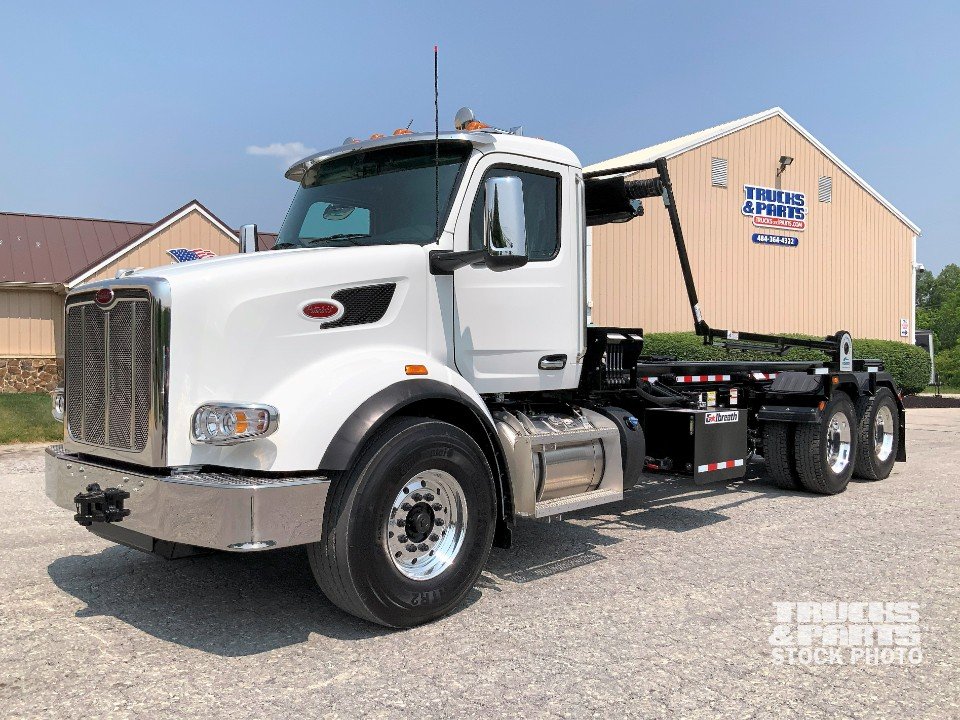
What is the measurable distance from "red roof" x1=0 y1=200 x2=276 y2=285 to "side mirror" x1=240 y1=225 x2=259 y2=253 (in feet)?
66.5

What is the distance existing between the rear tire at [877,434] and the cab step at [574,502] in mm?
4488

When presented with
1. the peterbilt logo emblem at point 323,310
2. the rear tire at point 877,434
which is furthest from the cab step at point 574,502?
the rear tire at point 877,434

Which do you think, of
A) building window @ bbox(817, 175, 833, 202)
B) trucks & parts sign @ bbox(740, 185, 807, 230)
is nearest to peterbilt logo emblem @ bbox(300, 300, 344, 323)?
trucks & parts sign @ bbox(740, 185, 807, 230)

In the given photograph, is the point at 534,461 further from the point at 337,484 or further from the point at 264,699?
the point at 264,699

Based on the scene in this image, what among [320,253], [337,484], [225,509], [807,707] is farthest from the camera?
[320,253]

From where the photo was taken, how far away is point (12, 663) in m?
3.92

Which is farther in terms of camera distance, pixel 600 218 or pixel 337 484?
pixel 600 218

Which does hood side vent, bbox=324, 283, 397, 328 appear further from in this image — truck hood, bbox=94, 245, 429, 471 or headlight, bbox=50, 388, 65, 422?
headlight, bbox=50, 388, 65, 422

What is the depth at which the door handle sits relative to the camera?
5719 millimetres

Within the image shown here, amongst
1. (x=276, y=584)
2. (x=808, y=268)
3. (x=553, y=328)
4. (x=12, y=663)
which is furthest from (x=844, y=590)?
(x=808, y=268)

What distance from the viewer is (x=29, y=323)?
24828mm

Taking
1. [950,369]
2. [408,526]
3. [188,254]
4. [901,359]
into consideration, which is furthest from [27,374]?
[950,369]

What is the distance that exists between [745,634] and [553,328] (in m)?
2.30

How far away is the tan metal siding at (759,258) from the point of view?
73.2ft
